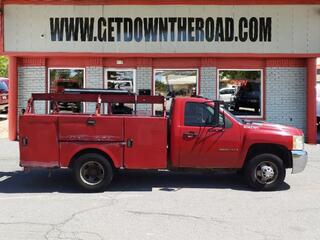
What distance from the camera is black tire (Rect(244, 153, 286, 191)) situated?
29.7ft

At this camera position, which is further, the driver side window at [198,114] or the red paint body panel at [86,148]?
the driver side window at [198,114]

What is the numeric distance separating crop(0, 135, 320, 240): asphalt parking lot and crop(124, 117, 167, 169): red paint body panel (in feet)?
1.72

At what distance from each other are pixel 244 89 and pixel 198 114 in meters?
7.41

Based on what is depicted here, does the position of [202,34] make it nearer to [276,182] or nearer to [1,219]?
[276,182]

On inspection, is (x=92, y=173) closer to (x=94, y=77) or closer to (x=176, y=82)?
(x=94, y=77)

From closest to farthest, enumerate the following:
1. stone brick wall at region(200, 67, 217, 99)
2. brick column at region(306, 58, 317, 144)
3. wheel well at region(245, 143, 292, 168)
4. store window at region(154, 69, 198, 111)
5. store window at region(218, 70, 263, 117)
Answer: wheel well at region(245, 143, 292, 168)
brick column at region(306, 58, 317, 144)
stone brick wall at region(200, 67, 217, 99)
store window at region(154, 69, 198, 111)
store window at region(218, 70, 263, 117)

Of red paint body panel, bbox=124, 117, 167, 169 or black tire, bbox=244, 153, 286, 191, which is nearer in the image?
red paint body panel, bbox=124, 117, 167, 169

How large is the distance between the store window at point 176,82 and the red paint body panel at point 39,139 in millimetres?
7420

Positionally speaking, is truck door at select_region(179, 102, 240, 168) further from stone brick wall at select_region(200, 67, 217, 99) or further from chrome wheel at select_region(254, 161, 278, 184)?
stone brick wall at select_region(200, 67, 217, 99)

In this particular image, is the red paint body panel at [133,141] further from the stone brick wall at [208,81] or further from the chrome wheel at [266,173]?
the stone brick wall at [208,81]

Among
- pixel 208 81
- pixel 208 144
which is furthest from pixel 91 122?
pixel 208 81

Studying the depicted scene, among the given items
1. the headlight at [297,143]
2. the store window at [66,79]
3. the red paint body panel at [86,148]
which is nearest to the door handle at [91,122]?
the red paint body panel at [86,148]

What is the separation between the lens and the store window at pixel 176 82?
52.3 feet

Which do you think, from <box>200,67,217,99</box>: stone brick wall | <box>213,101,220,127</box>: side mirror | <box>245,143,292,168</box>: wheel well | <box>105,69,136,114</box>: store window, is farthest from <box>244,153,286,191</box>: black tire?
<box>105,69,136,114</box>: store window
